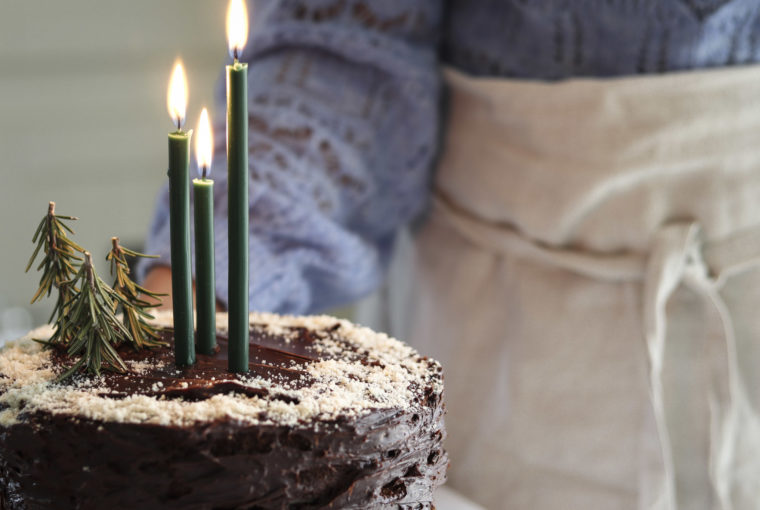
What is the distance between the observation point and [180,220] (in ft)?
1.48

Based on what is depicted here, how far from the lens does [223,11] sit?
102 inches

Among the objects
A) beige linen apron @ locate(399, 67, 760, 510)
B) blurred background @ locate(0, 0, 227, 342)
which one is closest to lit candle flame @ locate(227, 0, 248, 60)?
beige linen apron @ locate(399, 67, 760, 510)

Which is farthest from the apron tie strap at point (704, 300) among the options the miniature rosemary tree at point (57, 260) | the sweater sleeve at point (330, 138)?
the miniature rosemary tree at point (57, 260)

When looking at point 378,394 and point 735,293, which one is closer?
point 378,394

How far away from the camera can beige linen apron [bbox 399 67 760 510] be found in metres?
0.75

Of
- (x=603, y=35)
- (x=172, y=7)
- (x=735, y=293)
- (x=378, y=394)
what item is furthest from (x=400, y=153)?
(x=172, y=7)

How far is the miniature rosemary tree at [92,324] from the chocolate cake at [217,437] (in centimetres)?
1

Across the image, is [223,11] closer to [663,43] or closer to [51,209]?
[663,43]

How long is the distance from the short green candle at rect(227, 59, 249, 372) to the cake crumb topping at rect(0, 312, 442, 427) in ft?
0.08

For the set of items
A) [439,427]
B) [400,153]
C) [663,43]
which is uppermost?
[663,43]

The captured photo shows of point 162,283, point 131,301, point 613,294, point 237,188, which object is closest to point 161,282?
point 162,283

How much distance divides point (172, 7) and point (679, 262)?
214 cm

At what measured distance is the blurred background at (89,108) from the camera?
229cm

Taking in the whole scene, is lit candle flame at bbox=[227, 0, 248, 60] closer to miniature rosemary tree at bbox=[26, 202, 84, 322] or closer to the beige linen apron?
miniature rosemary tree at bbox=[26, 202, 84, 322]
